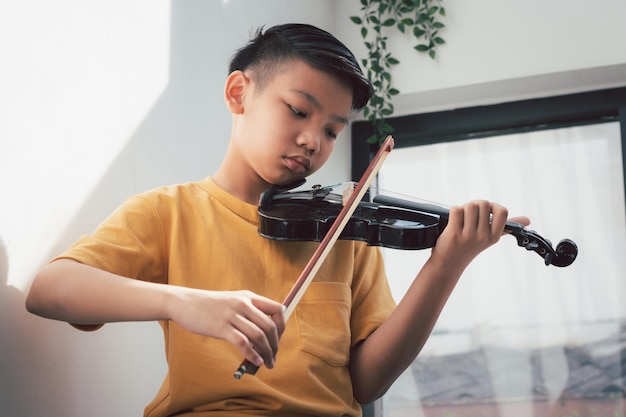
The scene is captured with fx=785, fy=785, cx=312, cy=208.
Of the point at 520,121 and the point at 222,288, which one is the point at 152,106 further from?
the point at 520,121

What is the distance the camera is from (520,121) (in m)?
2.30

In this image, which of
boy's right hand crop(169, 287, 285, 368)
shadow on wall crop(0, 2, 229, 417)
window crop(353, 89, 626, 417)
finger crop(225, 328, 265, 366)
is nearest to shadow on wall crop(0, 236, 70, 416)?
shadow on wall crop(0, 2, 229, 417)

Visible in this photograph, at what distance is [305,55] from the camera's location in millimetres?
1279

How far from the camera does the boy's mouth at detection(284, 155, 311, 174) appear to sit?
48.9 inches

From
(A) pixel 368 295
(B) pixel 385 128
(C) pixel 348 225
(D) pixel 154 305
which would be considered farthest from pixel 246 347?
(B) pixel 385 128

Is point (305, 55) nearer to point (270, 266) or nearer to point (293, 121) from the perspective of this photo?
point (293, 121)

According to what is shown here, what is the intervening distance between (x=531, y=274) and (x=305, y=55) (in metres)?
1.17

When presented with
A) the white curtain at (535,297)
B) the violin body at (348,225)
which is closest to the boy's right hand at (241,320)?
the violin body at (348,225)

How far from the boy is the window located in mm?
870

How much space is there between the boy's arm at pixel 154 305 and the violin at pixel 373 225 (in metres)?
0.31

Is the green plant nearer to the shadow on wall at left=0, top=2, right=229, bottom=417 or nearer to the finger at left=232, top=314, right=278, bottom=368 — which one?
the shadow on wall at left=0, top=2, right=229, bottom=417

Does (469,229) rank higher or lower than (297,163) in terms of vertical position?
lower

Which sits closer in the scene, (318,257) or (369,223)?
(318,257)

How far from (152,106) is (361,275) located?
51 centimetres
